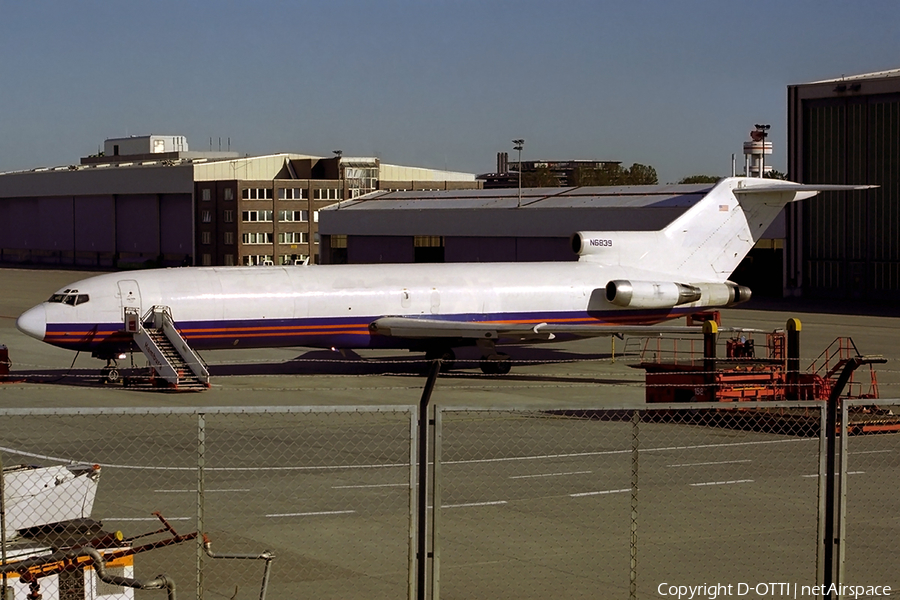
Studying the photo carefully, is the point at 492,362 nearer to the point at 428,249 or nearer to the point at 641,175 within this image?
the point at 428,249

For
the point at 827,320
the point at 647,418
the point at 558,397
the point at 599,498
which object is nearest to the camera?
the point at 599,498

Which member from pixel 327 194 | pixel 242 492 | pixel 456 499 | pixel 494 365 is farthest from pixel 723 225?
pixel 327 194

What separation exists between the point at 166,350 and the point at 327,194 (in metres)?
67.1

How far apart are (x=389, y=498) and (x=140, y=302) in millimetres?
16017

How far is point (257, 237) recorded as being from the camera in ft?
308

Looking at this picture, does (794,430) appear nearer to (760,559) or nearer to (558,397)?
(558,397)

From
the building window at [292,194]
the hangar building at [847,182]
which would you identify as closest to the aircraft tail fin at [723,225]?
the hangar building at [847,182]

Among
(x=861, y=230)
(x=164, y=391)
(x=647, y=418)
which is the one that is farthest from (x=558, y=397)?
(x=861, y=230)

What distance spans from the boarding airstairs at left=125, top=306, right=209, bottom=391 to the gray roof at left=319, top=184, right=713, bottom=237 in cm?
3245

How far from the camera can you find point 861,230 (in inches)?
2456

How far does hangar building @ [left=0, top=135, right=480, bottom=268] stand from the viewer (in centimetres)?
9444

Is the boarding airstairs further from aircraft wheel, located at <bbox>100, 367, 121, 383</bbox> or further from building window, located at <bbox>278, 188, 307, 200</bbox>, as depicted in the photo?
building window, located at <bbox>278, 188, 307, 200</bbox>

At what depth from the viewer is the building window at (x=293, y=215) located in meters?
94.6

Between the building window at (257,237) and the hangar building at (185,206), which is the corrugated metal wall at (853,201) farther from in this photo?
the building window at (257,237)
